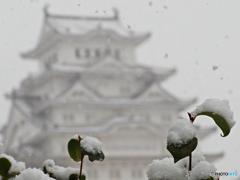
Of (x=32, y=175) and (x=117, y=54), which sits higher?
(x=117, y=54)

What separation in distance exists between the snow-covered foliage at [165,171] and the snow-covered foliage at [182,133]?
0.10 ft

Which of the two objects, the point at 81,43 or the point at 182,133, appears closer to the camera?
the point at 182,133

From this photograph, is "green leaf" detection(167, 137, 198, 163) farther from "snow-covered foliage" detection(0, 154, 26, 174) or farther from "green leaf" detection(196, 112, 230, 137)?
"snow-covered foliage" detection(0, 154, 26, 174)

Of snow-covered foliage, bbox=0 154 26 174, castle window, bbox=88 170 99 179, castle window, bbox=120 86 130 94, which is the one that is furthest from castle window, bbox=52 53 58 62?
snow-covered foliage, bbox=0 154 26 174

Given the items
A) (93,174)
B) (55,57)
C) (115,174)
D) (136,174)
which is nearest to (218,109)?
(93,174)

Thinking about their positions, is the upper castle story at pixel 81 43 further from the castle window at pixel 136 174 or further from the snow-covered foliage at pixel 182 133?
the snow-covered foliage at pixel 182 133

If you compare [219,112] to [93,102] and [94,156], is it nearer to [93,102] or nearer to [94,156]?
[94,156]

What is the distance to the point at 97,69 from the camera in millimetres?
11492

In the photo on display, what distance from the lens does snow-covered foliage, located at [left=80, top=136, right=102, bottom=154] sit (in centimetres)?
35

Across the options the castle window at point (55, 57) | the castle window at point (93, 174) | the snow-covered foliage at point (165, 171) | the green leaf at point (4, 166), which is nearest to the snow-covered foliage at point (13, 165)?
the green leaf at point (4, 166)

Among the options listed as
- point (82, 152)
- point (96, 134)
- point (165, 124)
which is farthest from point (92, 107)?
point (82, 152)

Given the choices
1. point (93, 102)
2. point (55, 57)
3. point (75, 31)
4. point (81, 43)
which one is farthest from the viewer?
point (55, 57)

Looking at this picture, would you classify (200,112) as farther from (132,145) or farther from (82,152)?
(132,145)

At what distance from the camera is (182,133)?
0.30 m
